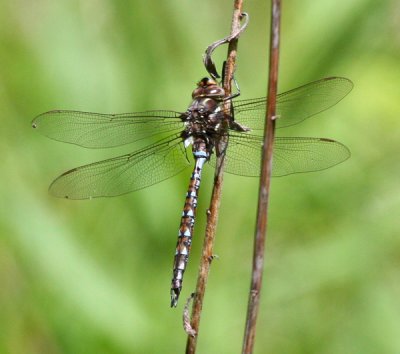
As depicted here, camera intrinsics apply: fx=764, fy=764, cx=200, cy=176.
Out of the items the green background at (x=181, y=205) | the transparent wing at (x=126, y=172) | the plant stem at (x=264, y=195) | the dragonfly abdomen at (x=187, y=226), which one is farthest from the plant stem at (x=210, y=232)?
the green background at (x=181, y=205)

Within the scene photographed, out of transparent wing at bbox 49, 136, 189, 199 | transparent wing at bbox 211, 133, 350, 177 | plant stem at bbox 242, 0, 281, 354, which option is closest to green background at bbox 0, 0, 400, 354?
transparent wing at bbox 49, 136, 189, 199

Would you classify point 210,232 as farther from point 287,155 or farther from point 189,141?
point 189,141

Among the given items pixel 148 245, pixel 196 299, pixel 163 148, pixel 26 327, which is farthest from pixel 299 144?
pixel 26 327

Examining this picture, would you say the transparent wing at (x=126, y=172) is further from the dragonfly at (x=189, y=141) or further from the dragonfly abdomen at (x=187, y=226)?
the dragonfly abdomen at (x=187, y=226)

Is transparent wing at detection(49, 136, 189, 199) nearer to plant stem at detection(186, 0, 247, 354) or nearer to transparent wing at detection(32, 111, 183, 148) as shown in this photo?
transparent wing at detection(32, 111, 183, 148)

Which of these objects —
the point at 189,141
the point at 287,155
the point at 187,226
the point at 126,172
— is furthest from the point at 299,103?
the point at 126,172

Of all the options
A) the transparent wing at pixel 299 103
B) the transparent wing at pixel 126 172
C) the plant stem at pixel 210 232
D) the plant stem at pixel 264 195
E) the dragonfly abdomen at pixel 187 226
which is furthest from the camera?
the transparent wing at pixel 126 172

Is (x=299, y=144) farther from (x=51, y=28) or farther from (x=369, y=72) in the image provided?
(x=51, y=28)
